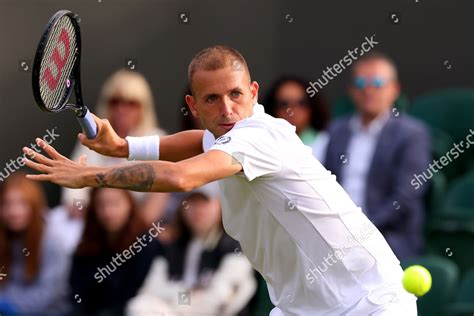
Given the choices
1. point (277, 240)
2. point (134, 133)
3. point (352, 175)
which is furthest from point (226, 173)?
point (134, 133)

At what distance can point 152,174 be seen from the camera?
4426mm

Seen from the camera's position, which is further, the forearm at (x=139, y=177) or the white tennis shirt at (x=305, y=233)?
the white tennis shirt at (x=305, y=233)

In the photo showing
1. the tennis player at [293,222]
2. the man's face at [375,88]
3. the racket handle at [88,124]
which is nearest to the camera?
the tennis player at [293,222]

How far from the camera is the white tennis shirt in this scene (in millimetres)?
4793

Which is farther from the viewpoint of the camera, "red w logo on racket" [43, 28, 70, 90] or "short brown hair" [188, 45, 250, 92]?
"red w logo on racket" [43, 28, 70, 90]

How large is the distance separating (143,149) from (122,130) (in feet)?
10.6

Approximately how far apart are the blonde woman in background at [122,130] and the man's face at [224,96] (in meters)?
3.81

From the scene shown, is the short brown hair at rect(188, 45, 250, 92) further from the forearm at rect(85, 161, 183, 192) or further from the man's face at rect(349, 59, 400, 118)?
the man's face at rect(349, 59, 400, 118)

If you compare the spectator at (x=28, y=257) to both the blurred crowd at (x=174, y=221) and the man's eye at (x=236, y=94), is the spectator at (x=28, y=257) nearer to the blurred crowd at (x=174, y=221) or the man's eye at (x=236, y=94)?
the blurred crowd at (x=174, y=221)

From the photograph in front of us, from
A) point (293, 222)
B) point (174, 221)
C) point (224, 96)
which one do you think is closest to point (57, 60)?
point (224, 96)

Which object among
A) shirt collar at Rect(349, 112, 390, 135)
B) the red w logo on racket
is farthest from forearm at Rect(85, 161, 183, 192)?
shirt collar at Rect(349, 112, 390, 135)

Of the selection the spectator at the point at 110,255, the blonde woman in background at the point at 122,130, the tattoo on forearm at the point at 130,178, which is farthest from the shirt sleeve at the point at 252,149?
the blonde woman in background at the point at 122,130

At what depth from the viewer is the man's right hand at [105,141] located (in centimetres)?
540

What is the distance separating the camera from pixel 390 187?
808cm
